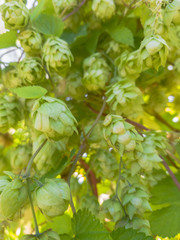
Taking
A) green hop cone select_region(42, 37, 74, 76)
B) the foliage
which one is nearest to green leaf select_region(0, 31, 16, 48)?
the foliage

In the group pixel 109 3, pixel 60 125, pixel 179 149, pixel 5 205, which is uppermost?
pixel 109 3

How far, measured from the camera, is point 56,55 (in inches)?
27.1

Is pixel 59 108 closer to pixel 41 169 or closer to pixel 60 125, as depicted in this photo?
Result: pixel 60 125

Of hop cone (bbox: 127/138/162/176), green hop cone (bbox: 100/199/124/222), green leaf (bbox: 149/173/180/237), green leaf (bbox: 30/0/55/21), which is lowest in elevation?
green leaf (bbox: 149/173/180/237)

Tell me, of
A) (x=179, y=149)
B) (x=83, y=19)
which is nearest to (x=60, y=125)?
(x=179, y=149)

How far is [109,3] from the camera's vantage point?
0.79 m

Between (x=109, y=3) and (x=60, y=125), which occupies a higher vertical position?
(x=109, y=3)

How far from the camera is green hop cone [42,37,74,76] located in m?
0.69

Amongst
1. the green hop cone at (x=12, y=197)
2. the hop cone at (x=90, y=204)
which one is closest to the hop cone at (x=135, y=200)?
the hop cone at (x=90, y=204)

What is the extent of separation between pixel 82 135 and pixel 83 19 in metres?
0.38

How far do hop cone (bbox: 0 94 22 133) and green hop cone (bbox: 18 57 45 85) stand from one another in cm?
8

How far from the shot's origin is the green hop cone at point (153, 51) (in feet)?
1.97

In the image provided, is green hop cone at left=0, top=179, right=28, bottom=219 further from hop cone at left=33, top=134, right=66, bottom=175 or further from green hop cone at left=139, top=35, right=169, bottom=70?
green hop cone at left=139, top=35, right=169, bottom=70

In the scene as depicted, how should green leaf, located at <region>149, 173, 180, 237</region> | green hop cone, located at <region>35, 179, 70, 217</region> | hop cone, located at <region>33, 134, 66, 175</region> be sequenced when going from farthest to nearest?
1. green leaf, located at <region>149, 173, 180, 237</region>
2. hop cone, located at <region>33, 134, 66, 175</region>
3. green hop cone, located at <region>35, 179, 70, 217</region>
